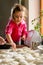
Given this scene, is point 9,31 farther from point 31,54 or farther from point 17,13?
point 31,54

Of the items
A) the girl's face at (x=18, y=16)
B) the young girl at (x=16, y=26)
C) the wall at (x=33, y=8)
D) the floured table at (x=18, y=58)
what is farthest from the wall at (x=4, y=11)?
the floured table at (x=18, y=58)

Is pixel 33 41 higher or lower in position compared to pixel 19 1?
lower

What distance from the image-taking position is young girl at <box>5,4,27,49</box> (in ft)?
6.53

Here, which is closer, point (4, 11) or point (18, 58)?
point (18, 58)

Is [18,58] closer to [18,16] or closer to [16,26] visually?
[18,16]

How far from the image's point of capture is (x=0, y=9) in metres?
2.80

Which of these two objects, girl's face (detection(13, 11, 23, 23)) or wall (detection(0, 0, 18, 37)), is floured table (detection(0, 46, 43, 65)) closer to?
girl's face (detection(13, 11, 23, 23))

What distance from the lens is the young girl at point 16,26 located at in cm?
199

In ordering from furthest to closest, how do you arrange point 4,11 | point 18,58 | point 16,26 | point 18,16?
point 4,11, point 16,26, point 18,16, point 18,58

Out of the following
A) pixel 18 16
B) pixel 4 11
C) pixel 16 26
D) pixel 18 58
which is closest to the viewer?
pixel 18 58

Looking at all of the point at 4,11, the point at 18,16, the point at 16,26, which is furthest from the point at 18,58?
the point at 4,11

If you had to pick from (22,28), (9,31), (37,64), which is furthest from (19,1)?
(37,64)

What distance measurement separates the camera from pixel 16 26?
2139 millimetres

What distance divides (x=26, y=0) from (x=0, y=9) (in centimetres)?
38
